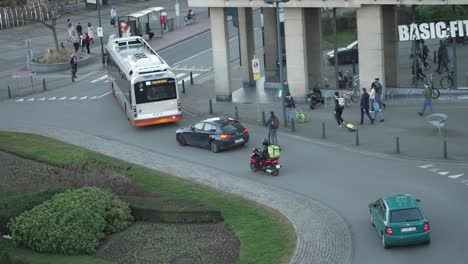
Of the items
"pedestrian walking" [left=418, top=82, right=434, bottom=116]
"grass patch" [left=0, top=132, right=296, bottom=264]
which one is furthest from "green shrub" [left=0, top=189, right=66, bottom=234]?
Answer: "pedestrian walking" [left=418, top=82, right=434, bottom=116]

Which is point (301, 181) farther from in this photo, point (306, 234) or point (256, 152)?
point (306, 234)

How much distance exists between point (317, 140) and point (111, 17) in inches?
1693

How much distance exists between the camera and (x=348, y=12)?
43344mm

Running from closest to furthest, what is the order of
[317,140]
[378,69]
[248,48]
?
[317,140], [378,69], [248,48]

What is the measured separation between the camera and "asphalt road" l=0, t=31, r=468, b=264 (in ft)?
79.6

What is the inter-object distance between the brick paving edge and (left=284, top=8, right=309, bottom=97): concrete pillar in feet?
34.2

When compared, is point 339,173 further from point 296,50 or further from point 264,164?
point 296,50

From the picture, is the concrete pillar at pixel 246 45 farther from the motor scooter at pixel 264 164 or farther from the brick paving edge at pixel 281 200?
the motor scooter at pixel 264 164

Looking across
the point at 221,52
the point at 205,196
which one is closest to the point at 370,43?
→ the point at 221,52

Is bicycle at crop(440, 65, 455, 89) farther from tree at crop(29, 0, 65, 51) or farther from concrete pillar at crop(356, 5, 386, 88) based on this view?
tree at crop(29, 0, 65, 51)

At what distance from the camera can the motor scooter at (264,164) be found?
3203 cm

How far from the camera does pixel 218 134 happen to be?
35688 mm

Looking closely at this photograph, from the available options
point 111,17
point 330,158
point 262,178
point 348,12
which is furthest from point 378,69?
point 111,17

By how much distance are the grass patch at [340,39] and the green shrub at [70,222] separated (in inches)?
817
